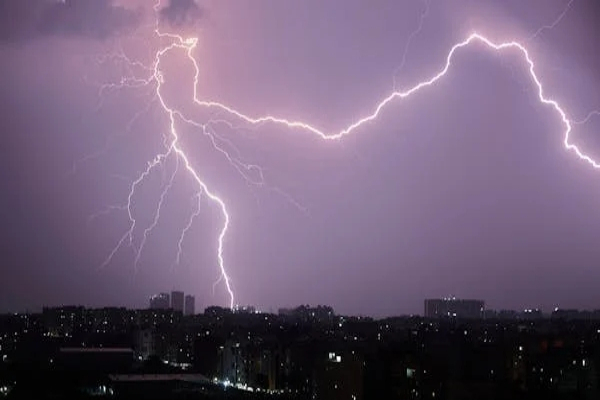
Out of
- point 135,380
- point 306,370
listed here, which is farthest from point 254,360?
point 135,380

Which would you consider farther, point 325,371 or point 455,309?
point 455,309

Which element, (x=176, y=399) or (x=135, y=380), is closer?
(x=176, y=399)

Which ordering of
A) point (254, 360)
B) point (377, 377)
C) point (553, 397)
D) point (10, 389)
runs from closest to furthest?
point (553, 397)
point (10, 389)
point (377, 377)
point (254, 360)

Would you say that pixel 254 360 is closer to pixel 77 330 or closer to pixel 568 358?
pixel 568 358

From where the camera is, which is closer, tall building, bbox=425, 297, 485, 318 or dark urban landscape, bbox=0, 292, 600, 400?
dark urban landscape, bbox=0, 292, 600, 400

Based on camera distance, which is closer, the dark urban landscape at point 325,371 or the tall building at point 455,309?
the dark urban landscape at point 325,371

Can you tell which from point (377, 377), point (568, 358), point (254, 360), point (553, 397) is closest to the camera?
point (553, 397)

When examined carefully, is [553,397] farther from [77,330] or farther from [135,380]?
[77,330]
